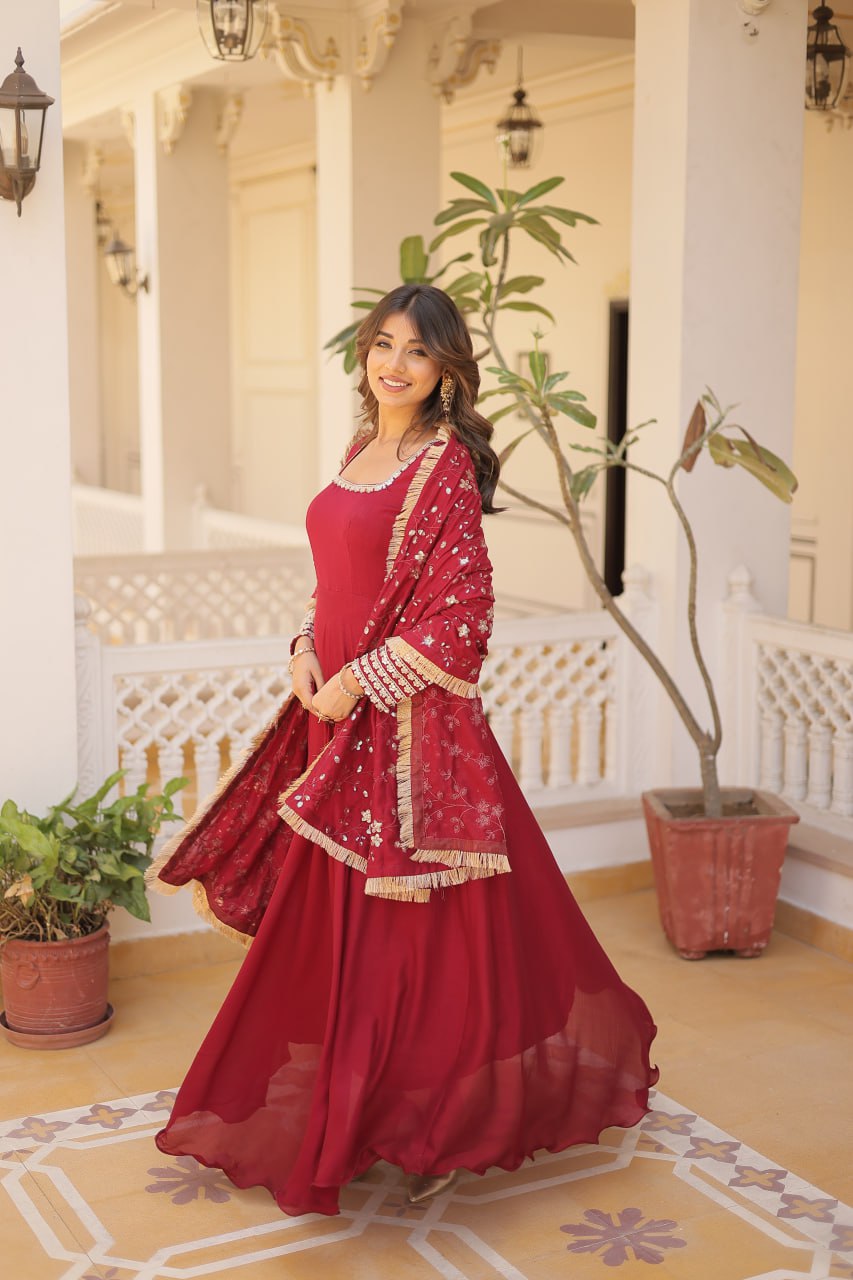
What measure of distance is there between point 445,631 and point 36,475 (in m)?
1.50

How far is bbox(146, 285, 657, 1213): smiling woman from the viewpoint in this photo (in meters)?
2.77

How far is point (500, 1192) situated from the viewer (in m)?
2.97

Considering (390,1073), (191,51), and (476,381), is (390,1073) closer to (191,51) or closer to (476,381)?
(476,381)

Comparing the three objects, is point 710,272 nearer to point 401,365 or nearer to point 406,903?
point 401,365

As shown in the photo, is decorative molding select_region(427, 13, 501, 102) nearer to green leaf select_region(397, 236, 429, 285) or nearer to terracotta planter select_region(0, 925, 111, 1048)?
green leaf select_region(397, 236, 429, 285)

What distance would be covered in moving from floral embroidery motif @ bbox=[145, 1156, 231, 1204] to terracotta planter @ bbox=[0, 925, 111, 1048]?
686 millimetres

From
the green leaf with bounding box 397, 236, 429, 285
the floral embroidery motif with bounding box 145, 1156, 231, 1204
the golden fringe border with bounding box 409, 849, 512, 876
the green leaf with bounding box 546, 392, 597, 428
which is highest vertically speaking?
the green leaf with bounding box 397, 236, 429, 285

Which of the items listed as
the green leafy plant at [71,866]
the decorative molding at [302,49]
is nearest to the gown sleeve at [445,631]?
the green leafy plant at [71,866]

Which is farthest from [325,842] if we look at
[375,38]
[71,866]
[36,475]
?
[375,38]

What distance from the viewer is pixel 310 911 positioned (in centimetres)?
292

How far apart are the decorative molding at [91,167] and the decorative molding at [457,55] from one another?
4267 mm

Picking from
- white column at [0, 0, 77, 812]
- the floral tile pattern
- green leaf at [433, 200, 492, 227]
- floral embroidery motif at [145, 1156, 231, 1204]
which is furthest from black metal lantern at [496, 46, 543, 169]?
floral embroidery motif at [145, 1156, 231, 1204]

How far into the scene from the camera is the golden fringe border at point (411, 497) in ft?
9.22

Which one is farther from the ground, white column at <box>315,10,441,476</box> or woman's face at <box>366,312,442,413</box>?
white column at <box>315,10,441,476</box>
